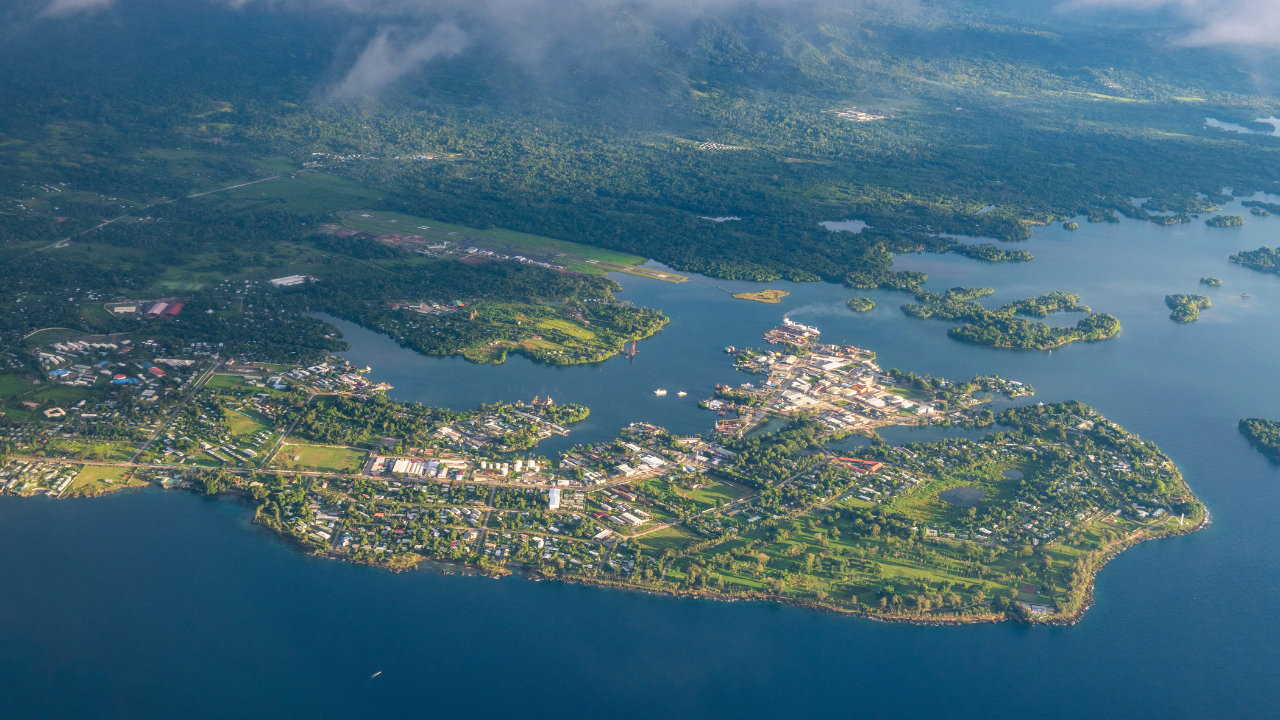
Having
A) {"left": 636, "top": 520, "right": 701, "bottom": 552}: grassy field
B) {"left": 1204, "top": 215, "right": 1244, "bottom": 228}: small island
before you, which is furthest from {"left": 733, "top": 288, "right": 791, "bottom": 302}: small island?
{"left": 1204, "top": 215, "right": 1244, "bottom": 228}: small island

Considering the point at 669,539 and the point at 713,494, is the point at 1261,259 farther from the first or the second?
the point at 669,539

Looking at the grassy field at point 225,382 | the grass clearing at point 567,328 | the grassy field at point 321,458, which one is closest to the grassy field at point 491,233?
the grass clearing at point 567,328

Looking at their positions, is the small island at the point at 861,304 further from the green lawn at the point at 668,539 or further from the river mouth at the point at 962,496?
the green lawn at the point at 668,539

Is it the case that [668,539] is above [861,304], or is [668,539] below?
below

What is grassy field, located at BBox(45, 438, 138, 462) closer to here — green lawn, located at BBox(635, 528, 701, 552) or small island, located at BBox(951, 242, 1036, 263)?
green lawn, located at BBox(635, 528, 701, 552)

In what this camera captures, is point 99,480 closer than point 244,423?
Yes

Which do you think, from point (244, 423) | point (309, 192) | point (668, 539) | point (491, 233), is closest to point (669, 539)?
point (668, 539)
